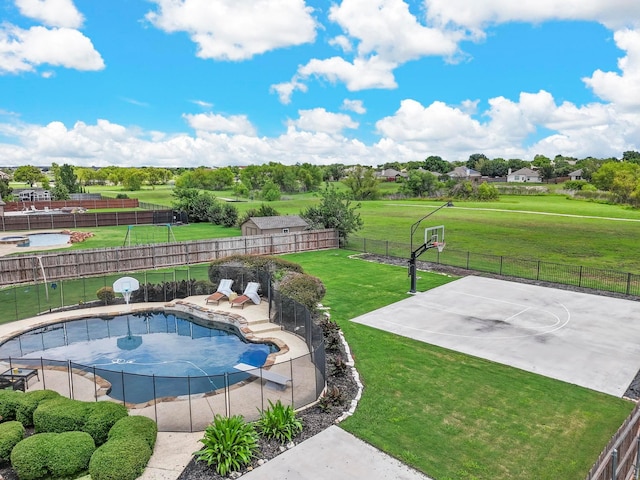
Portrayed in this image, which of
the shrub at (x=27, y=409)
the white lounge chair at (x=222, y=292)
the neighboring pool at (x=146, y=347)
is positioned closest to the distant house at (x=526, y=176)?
the white lounge chair at (x=222, y=292)

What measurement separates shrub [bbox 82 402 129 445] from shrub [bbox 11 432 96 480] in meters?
0.51

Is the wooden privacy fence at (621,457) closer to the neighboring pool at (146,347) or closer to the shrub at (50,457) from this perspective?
the neighboring pool at (146,347)

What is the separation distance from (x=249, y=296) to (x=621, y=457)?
15.6 metres

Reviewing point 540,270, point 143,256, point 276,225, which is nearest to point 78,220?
point 276,225

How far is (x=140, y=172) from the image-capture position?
153875 mm

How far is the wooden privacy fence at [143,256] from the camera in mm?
25891

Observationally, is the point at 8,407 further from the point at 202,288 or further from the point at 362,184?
the point at 362,184

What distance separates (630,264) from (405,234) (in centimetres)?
2134

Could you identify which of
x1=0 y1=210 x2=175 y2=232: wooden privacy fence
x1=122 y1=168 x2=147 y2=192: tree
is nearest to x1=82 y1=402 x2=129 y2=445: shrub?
x1=0 y1=210 x2=175 y2=232: wooden privacy fence

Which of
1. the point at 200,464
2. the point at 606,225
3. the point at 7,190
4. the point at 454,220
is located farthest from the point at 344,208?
the point at 7,190

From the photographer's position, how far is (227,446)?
9305 millimetres

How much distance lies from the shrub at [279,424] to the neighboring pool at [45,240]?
36.8m

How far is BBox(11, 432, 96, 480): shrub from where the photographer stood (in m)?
8.53

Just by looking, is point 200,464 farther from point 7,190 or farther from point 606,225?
point 7,190
